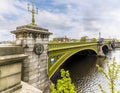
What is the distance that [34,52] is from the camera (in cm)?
1275

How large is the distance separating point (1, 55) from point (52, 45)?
1559cm

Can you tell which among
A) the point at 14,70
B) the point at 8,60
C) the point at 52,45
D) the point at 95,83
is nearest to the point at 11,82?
the point at 14,70

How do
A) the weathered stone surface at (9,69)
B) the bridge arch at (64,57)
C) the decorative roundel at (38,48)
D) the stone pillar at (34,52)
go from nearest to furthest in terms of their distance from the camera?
1. the weathered stone surface at (9,69)
2. the stone pillar at (34,52)
3. the decorative roundel at (38,48)
4. the bridge arch at (64,57)

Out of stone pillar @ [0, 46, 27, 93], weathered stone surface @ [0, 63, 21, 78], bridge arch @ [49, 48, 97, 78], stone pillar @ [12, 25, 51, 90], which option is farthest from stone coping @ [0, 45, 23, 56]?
bridge arch @ [49, 48, 97, 78]

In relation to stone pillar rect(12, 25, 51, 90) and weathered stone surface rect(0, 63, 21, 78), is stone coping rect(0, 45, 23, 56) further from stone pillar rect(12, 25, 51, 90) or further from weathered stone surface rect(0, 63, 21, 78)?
stone pillar rect(12, 25, 51, 90)

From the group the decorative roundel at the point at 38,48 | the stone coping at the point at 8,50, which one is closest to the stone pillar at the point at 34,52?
the decorative roundel at the point at 38,48

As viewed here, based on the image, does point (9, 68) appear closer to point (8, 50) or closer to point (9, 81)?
point (9, 81)

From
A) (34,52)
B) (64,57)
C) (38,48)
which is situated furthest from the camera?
(64,57)

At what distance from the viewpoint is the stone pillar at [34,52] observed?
11859 mm

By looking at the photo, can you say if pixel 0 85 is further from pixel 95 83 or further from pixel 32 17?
pixel 95 83

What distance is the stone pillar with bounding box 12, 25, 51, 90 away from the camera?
11.9m

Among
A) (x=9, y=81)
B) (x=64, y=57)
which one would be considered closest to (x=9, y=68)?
(x=9, y=81)

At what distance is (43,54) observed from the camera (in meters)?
14.2

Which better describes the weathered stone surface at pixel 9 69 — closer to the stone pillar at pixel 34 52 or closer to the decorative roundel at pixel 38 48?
the stone pillar at pixel 34 52
